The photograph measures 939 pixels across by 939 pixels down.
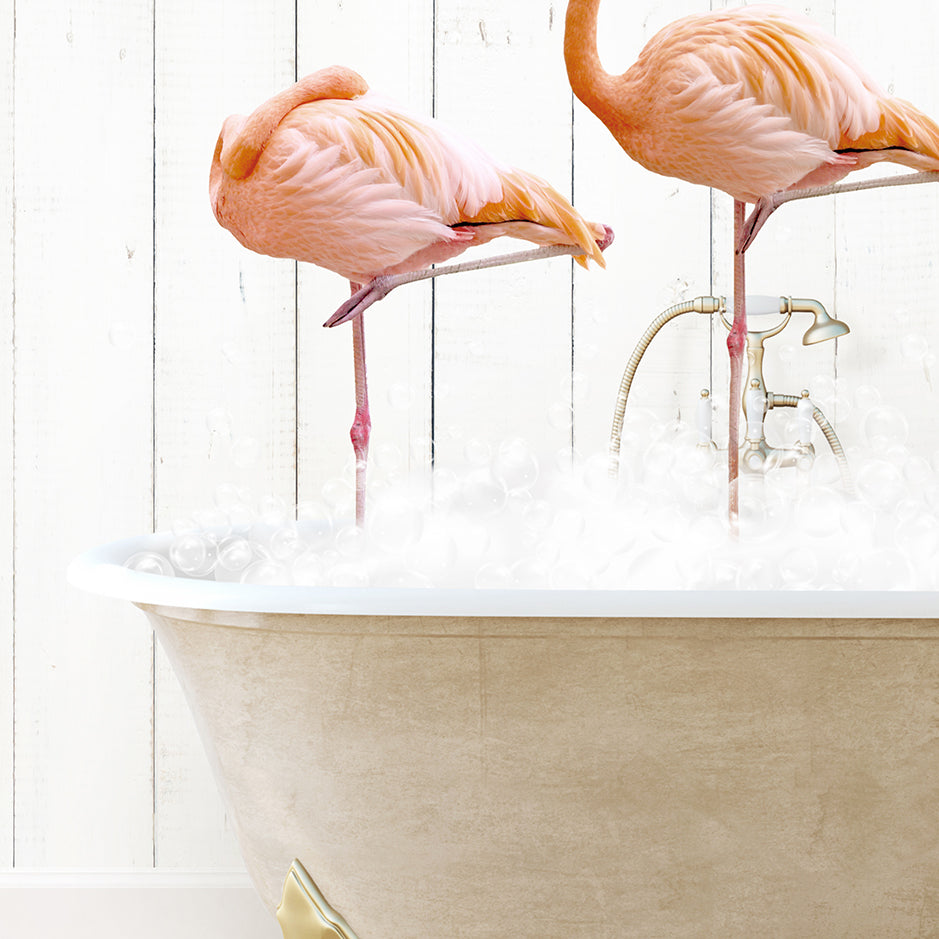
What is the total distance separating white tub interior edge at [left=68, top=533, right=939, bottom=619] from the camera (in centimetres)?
74

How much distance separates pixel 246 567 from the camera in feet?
3.45

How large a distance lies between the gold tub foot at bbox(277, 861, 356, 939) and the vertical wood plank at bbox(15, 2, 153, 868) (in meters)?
0.66

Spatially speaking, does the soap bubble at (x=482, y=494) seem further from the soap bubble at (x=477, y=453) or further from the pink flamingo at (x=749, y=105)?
the pink flamingo at (x=749, y=105)

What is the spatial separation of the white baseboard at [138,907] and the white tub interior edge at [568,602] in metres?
0.87

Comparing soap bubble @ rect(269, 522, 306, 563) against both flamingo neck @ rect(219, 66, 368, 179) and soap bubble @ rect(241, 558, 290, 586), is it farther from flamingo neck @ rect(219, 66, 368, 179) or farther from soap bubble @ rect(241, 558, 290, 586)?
flamingo neck @ rect(219, 66, 368, 179)

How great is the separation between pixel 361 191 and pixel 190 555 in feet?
1.50

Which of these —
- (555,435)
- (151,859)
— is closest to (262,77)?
(555,435)

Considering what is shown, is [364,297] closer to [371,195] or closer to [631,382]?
[371,195]

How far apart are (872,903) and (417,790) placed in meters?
0.42

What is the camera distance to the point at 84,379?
1.48 meters

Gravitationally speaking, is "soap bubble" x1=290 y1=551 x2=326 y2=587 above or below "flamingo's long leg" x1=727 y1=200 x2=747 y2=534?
below

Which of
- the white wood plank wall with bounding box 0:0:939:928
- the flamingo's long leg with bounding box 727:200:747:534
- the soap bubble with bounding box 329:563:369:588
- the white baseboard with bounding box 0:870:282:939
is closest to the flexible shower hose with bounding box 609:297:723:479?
the white wood plank wall with bounding box 0:0:939:928

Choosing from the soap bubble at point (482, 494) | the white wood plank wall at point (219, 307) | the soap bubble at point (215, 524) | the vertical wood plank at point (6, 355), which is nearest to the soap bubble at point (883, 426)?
the white wood plank wall at point (219, 307)

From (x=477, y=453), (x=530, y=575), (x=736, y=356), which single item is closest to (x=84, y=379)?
(x=477, y=453)
